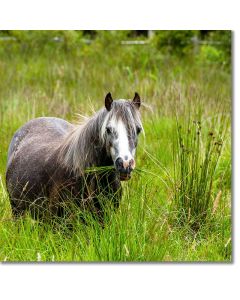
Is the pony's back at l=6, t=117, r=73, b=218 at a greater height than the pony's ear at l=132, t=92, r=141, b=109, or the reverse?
the pony's ear at l=132, t=92, r=141, b=109

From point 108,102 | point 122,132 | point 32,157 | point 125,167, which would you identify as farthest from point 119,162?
point 32,157

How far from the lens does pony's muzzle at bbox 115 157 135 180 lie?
14.9 ft

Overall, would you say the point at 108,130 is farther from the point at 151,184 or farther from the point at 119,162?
the point at 151,184

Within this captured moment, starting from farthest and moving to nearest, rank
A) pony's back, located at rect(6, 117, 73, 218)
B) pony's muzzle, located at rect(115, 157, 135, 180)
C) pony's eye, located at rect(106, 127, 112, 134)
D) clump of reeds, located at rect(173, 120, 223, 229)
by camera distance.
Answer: pony's back, located at rect(6, 117, 73, 218)
clump of reeds, located at rect(173, 120, 223, 229)
pony's eye, located at rect(106, 127, 112, 134)
pony's muzzle, located at rect(115, 157, 135, 180)

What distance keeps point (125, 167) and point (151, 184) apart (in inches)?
28.1

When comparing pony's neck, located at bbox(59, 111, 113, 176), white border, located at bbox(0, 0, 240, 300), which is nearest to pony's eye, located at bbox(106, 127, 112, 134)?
pony's neck, located at bbox(59, 111, 113, 176)

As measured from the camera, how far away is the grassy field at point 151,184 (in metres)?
4.91

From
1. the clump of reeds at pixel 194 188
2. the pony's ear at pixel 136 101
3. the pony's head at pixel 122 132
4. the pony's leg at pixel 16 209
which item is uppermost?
the pony's ear at pixel 136 101

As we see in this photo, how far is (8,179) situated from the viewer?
588 cm

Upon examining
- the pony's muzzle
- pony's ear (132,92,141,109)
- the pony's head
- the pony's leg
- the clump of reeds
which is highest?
pony's ear (132,92,141,109)

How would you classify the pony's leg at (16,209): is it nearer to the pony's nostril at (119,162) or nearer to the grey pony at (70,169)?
the grey pony at (70,169)

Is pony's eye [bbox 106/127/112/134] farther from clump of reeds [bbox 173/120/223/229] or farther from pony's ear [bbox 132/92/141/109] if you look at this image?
clump of reeds [bbox 173/120/223/229]
